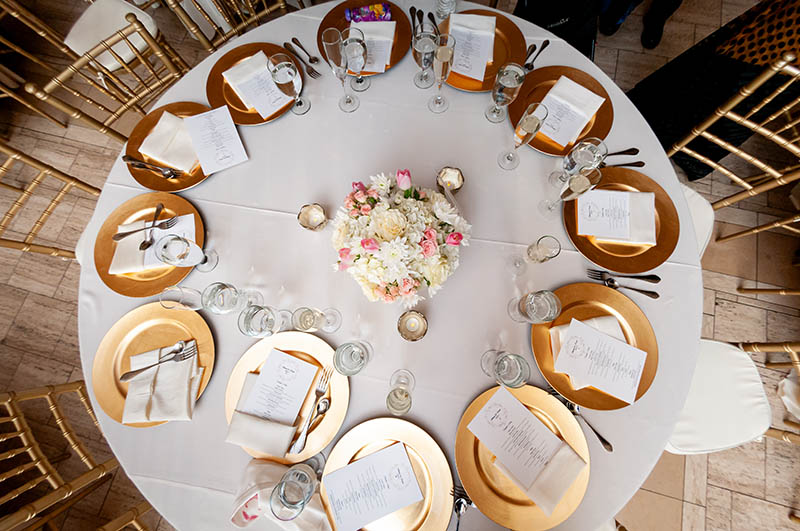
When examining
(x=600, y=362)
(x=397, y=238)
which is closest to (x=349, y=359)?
(x=397, y=238)

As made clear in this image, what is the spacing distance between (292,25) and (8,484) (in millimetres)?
2789

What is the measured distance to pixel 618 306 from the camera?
1.31 meters

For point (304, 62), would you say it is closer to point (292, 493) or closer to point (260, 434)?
point (260, 434)

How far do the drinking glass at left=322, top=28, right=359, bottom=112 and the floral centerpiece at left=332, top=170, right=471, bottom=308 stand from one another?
567 mm

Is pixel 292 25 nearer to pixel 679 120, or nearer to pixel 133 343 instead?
pixel 133 343

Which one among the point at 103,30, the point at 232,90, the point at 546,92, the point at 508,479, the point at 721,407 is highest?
the point at 103,30

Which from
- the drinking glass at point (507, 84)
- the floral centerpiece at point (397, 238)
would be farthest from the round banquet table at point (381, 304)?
the floral centerpiece at point (397, 238)

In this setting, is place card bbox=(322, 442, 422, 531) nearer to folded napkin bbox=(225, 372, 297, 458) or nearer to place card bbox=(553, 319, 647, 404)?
folded napkin bbox=(225, 372, 297, 458)

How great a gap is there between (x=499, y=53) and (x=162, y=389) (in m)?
1.75

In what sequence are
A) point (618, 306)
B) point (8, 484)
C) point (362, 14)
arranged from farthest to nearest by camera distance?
1. point (8, 484)
2. point (362, 14)
3. point (618, 306)

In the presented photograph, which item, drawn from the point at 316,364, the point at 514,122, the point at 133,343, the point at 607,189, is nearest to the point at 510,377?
the point at 316,364

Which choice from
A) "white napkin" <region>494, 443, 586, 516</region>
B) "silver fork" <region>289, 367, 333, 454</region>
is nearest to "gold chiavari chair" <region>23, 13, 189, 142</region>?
"silver fork" <region>289, 367, 333, 454</region>

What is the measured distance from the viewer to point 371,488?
1.18 m

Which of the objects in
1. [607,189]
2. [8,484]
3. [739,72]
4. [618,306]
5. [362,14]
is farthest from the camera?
[8,484]
